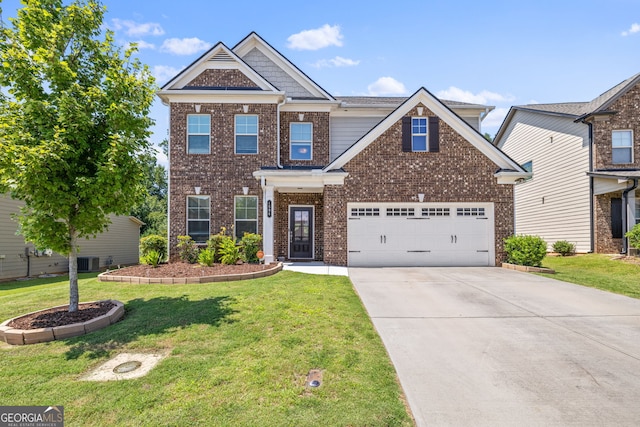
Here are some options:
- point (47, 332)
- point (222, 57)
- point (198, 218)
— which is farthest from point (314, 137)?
point (47, 332)

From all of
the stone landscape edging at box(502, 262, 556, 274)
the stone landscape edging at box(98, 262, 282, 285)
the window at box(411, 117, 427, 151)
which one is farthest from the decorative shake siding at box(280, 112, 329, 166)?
the stone landscape edging at box(502, 262, 556, 274)

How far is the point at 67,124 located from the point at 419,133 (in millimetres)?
10414

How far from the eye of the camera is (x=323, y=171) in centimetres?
1159

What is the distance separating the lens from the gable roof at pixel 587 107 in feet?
47.2

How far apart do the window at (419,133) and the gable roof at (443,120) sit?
0.48m

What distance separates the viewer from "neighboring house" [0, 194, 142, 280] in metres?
13.2

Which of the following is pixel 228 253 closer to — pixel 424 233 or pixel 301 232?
pixel 301 232

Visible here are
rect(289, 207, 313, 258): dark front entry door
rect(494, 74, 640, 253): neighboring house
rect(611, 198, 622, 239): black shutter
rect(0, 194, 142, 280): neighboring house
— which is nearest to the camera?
rect(0, 194, 142, 280): neighboring house

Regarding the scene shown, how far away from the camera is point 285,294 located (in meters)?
6.84

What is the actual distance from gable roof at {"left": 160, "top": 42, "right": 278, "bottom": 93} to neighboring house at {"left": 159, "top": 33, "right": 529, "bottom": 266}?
0.13 ft

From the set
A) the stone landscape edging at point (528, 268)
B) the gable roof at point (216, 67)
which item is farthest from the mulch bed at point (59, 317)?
the stone landscape edging at point (528, 268)

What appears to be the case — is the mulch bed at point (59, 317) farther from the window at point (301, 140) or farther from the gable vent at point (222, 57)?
the gable vent at point (222, 57)

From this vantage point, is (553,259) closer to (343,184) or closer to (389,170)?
(389,170)

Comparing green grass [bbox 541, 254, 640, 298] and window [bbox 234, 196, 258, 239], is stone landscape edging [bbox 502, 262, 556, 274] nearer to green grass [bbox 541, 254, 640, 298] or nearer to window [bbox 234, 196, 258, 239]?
green grass [bbox 541, 254, 640, 298]
